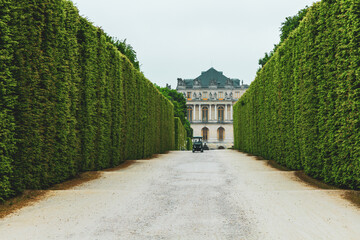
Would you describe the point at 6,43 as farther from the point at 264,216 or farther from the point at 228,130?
the point at 228,130

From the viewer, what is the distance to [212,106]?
Result: 97250 mm

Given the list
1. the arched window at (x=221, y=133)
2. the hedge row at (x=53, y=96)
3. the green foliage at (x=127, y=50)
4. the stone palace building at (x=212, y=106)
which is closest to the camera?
the hedge row at (x=53, y=96)

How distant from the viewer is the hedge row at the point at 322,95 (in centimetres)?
726

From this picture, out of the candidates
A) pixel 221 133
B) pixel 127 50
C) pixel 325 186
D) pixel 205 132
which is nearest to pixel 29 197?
pixel 325 186

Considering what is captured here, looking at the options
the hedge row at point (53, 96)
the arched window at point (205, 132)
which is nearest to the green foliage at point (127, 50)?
the hedge row at point (53, 96)

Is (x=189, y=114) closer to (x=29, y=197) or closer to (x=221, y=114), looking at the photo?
(x=221, y=114)

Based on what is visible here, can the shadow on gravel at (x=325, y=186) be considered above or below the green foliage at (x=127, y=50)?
below

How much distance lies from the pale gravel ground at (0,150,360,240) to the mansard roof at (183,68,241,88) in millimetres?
91900

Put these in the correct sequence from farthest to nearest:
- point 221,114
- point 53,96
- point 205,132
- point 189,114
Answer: point 189,114
point 221,114
point 205,132
point 53,96

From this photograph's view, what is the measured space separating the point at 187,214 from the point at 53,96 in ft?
15.9

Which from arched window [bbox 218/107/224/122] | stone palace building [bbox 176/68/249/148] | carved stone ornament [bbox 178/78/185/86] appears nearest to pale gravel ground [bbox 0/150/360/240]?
stone palace building [bbox 176/68/249/148]

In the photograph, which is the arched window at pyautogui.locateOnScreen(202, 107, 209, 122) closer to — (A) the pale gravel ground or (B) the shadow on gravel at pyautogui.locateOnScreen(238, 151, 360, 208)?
(B) the shadow on gravel at pyautogui.locateOnScreen(238, 151, 360, 208)

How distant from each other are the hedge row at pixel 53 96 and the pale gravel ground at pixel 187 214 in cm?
100

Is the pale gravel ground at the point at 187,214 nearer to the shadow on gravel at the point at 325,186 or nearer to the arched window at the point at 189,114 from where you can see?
the shadow on gravel at the point at 325,186
